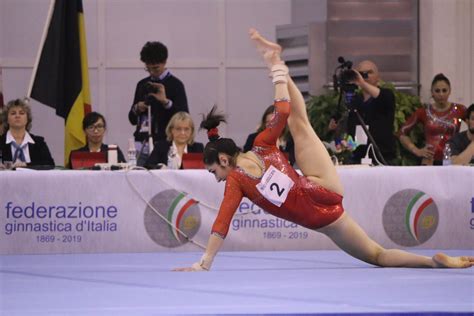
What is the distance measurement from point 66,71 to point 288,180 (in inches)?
142

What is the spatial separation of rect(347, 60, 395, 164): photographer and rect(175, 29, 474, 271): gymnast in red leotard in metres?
1.82

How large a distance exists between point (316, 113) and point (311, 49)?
0.98 meters

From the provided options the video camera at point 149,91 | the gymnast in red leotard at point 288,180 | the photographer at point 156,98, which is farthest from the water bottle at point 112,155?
the gymnast in red leotard at point 288,180

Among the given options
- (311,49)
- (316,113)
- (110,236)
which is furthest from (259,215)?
(311,49)

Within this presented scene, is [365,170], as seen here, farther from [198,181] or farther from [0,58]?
[0,58]

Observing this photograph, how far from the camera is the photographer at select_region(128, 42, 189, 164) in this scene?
8.11 meters

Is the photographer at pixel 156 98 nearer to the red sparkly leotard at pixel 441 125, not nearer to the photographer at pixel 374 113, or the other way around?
the photographer at pixel 374 113

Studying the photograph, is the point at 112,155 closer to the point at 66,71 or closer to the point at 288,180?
the point at 66,71

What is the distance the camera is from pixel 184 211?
7.33 m

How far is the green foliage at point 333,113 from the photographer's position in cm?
932

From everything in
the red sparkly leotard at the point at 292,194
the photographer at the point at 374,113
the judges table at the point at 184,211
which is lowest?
the judges table at the point at 184,211

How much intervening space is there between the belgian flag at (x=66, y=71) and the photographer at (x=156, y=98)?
0.62m

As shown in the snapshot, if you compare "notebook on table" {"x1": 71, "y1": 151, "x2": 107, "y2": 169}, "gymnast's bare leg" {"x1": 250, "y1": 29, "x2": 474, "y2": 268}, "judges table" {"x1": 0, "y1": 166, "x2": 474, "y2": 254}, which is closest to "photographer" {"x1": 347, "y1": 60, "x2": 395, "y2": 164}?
"judges table" {"x1": 0, "y1": 166, "x2": 474, "y2": 254}

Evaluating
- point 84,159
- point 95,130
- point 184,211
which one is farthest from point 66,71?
point 184,211
